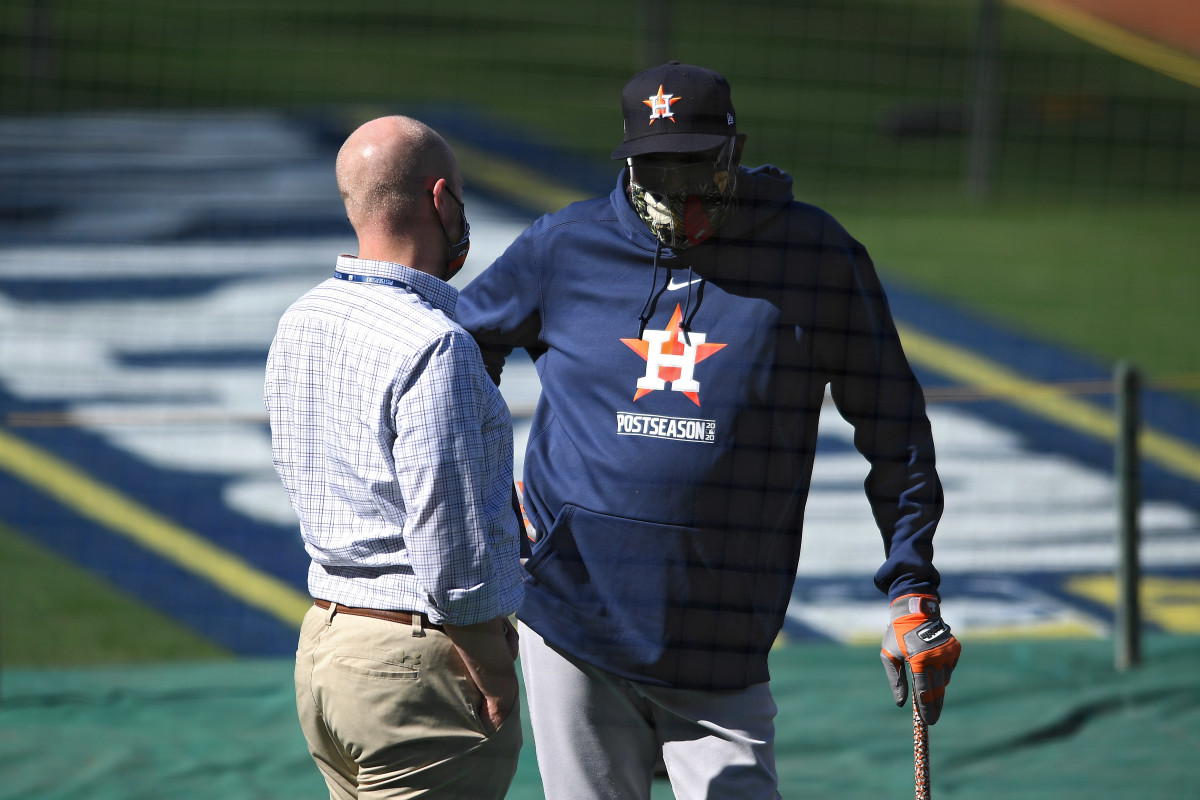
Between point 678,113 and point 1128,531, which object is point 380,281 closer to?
point 678,113

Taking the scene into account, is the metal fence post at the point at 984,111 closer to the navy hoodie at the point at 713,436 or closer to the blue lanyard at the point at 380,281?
the navy hoodie at the point at 713,436

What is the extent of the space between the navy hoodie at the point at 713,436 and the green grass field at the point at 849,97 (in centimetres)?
650

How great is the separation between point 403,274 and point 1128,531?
3.21 m

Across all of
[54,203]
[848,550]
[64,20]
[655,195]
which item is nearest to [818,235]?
[655,195]

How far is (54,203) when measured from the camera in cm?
1031

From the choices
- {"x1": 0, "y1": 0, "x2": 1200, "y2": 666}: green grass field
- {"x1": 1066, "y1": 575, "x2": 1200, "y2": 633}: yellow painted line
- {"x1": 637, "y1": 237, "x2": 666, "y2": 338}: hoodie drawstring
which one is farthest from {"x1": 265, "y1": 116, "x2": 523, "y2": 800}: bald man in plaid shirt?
{"x1": 0, "y1": 0, "x2": 1200, "y2": 666}: green grass field

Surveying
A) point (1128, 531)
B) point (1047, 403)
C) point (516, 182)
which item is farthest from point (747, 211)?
point (516, 182)

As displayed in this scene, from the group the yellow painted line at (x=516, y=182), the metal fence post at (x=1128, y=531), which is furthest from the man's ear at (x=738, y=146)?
the yellow painted line at (x=516, y=182)

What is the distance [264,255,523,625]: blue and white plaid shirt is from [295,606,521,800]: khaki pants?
0.06 meters

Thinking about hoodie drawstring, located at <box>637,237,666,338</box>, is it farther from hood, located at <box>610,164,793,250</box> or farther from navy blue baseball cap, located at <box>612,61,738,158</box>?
navy blue baseball cap, located at <box>612,61,738,158</box>

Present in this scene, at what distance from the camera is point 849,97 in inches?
563

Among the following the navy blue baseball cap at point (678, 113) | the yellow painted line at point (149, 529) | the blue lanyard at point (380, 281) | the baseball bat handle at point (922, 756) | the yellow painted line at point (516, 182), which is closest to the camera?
the blue lanyard at point (380, 281)

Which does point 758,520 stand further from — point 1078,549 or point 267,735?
point 1078,549

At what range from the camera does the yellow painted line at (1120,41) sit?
922 centimetres
